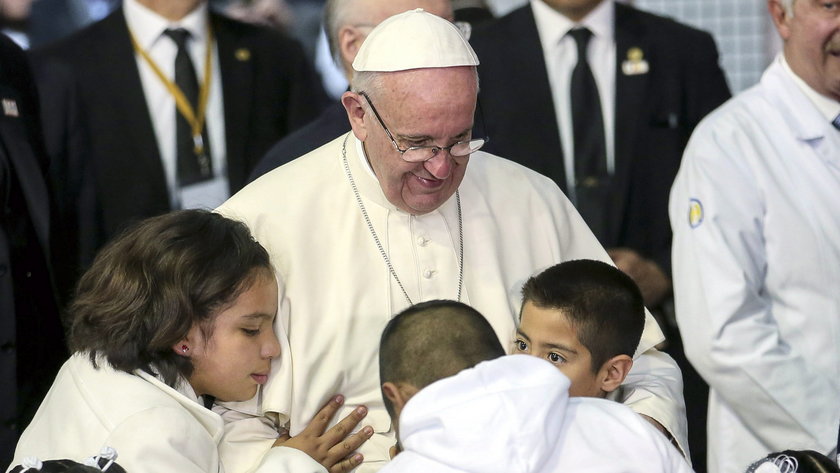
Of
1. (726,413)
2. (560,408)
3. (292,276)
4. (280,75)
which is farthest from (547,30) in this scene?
(560,408)

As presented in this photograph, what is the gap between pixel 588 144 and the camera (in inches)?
191

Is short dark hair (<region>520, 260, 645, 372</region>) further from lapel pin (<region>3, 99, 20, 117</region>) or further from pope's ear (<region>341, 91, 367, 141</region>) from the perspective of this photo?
lapel pin (<region>3, 99, 20, 117</region>)

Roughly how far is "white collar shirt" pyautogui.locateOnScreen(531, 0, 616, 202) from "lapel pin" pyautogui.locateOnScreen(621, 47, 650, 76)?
2.0 inches

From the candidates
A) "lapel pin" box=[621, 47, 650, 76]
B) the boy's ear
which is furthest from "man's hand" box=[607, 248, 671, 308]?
the boy's ear

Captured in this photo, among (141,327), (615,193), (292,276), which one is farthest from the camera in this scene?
(615,193)

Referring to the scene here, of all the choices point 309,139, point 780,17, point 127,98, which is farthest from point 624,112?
point 127,98

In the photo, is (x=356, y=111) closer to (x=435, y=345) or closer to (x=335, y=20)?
(x=435, y=345)

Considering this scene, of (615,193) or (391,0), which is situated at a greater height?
→ (391,0)

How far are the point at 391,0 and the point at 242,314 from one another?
146 centimetres

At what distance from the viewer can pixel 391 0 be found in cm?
430

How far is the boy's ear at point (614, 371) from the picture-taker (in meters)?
3.41

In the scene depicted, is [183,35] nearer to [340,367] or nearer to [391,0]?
[391,0]

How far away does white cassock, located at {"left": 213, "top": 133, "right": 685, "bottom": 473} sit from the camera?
11.1ft

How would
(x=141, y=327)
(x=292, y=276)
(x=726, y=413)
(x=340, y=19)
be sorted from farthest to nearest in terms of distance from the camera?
(x=340, y=19) < (x=726, y=413) < (x=292, y=276) < (x=141, y=327)
